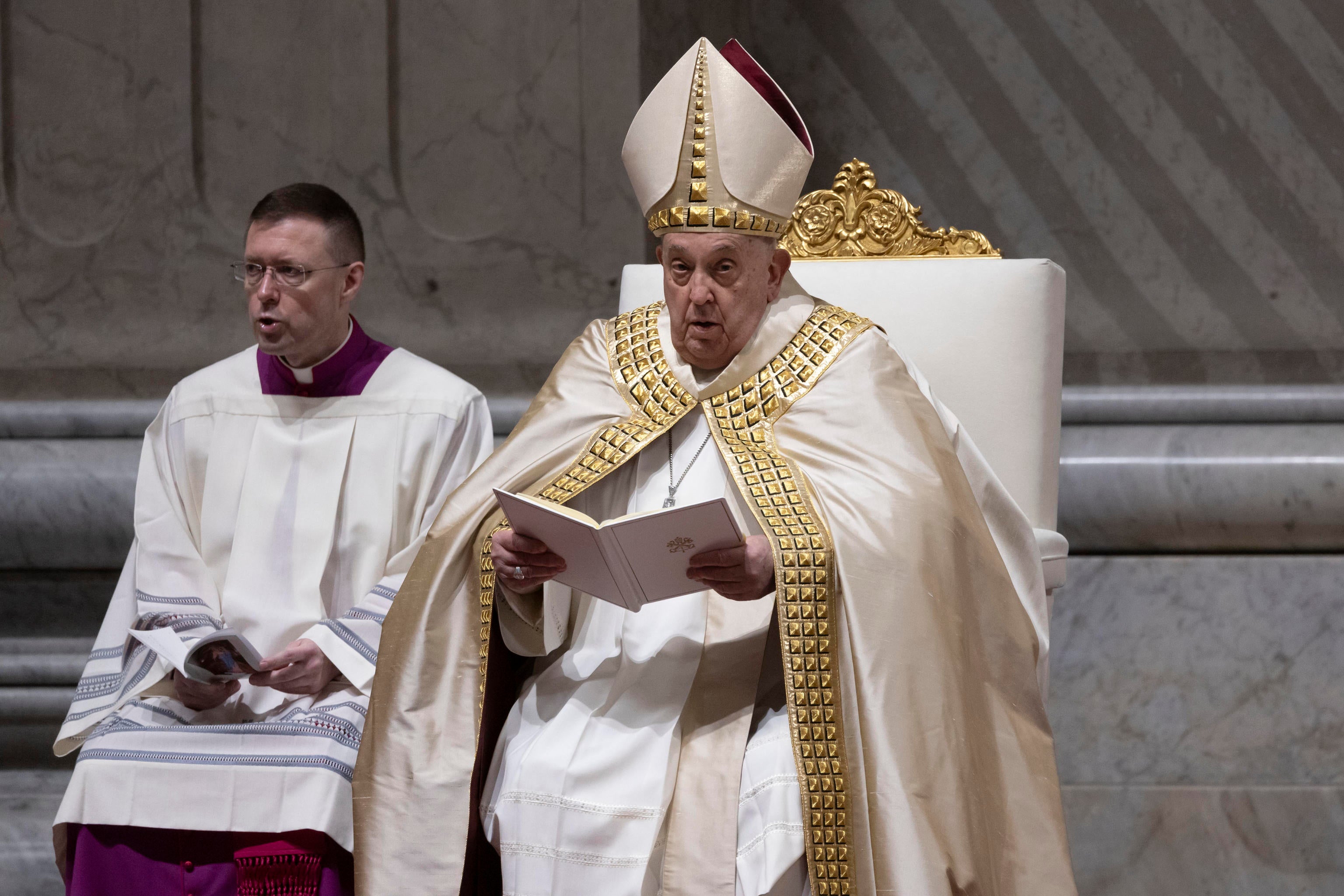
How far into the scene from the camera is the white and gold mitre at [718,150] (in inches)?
118

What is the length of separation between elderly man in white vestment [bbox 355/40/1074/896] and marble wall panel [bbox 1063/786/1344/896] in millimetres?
1694

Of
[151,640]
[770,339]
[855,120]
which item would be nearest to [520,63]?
[855,120]

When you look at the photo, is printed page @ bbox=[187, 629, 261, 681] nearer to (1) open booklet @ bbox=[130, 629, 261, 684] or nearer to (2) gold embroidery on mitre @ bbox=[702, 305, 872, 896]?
(1) open booklet @ bbox=[130, 629, 261, 684]

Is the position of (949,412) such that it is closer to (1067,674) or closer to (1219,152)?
(1067,674)

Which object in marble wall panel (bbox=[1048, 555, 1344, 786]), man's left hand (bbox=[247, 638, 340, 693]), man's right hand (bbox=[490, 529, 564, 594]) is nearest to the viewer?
man's right hand (bbox=[490, 529, 564, 594])

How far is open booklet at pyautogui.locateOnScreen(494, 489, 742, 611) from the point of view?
251 centimetres

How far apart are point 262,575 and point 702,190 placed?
1374mm

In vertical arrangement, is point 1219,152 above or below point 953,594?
above

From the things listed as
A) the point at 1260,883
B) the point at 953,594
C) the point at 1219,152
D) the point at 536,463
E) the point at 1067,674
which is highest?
the point at 1219,152

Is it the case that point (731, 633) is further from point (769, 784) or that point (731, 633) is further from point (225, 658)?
point (225, 658)

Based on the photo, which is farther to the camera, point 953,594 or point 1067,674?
point 1067,674

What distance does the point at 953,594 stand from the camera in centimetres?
277

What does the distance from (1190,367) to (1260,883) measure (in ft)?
5.63

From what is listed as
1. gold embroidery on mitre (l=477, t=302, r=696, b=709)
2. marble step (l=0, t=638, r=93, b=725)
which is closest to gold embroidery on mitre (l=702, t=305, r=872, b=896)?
gold embroidery on mitre (l=477, t=302, r=696, b=709)
